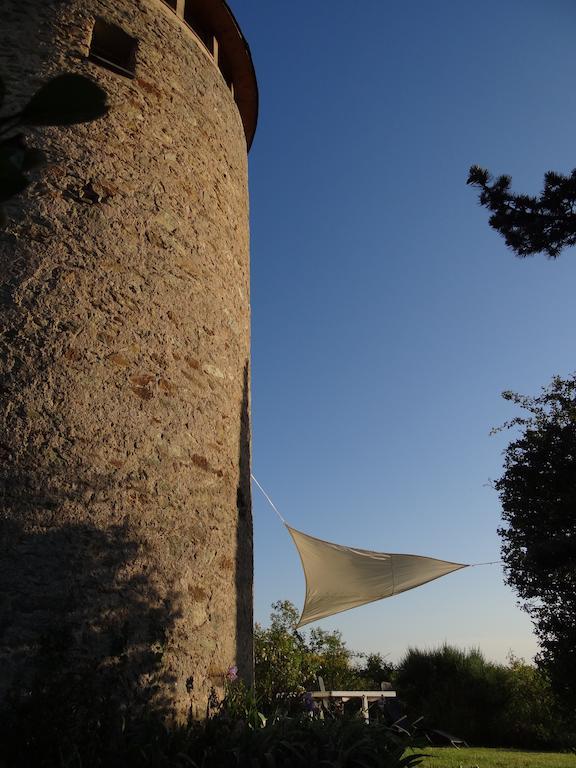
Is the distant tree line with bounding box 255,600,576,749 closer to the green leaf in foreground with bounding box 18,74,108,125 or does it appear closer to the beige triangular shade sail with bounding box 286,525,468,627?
the beige triangular shade sail with bounding box 286,525,468,627

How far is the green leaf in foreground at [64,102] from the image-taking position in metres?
0.61

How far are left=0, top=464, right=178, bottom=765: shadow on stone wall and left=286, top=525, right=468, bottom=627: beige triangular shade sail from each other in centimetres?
506

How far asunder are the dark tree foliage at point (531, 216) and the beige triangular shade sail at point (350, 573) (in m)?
4.31

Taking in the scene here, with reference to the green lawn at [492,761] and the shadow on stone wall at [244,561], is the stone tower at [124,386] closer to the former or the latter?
the shadow on stone wall at [244,561]

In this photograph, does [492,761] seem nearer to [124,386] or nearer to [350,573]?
[350,573]

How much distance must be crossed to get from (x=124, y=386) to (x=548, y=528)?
9.04 metres

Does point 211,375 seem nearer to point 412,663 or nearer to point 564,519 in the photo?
point 564,519

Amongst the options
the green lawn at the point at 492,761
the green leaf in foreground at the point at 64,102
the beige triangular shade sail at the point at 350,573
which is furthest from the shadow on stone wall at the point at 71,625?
the beige triangular shade sail at the point at 350,573

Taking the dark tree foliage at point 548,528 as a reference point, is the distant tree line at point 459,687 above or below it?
below

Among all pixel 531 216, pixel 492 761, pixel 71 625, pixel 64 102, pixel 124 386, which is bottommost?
pixel 492 761

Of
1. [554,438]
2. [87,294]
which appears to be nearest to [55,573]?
[87,294]

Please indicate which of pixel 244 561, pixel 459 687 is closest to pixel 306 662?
pixel 459 687

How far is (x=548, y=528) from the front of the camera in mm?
10320

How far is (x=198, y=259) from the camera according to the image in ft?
15.4
